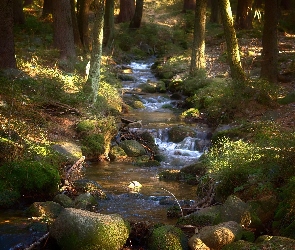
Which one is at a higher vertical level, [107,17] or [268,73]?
[107,17]

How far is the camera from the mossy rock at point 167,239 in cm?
641

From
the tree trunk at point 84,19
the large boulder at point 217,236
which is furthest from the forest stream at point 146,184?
the tree trunk at point 84,19

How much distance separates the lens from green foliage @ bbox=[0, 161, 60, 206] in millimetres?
8398

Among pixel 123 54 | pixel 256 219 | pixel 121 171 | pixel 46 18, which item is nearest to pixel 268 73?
pixel 121 171

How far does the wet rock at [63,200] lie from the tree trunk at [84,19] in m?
14.2

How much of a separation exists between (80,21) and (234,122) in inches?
441

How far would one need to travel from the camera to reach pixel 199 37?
20047 mm

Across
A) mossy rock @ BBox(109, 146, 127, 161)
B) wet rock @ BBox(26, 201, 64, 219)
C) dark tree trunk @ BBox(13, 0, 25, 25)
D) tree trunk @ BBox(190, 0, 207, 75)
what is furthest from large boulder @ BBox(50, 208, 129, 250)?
dark tree trunk @ BBox(13, 0, 25, 25)

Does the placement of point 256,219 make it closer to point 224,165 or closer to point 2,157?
point 224,165

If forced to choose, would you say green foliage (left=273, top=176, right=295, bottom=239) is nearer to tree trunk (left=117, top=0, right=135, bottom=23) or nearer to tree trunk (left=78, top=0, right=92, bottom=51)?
tree trunk (left=78, top=0, right=92, bottom=51)

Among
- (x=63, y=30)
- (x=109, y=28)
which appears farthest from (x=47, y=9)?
(x=63, y=30)

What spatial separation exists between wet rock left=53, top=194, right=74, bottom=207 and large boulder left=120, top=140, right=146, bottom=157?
4699 mm

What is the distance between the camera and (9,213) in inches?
311

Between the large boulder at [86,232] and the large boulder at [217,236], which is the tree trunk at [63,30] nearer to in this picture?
Answer: the large boulder at [86,232]
